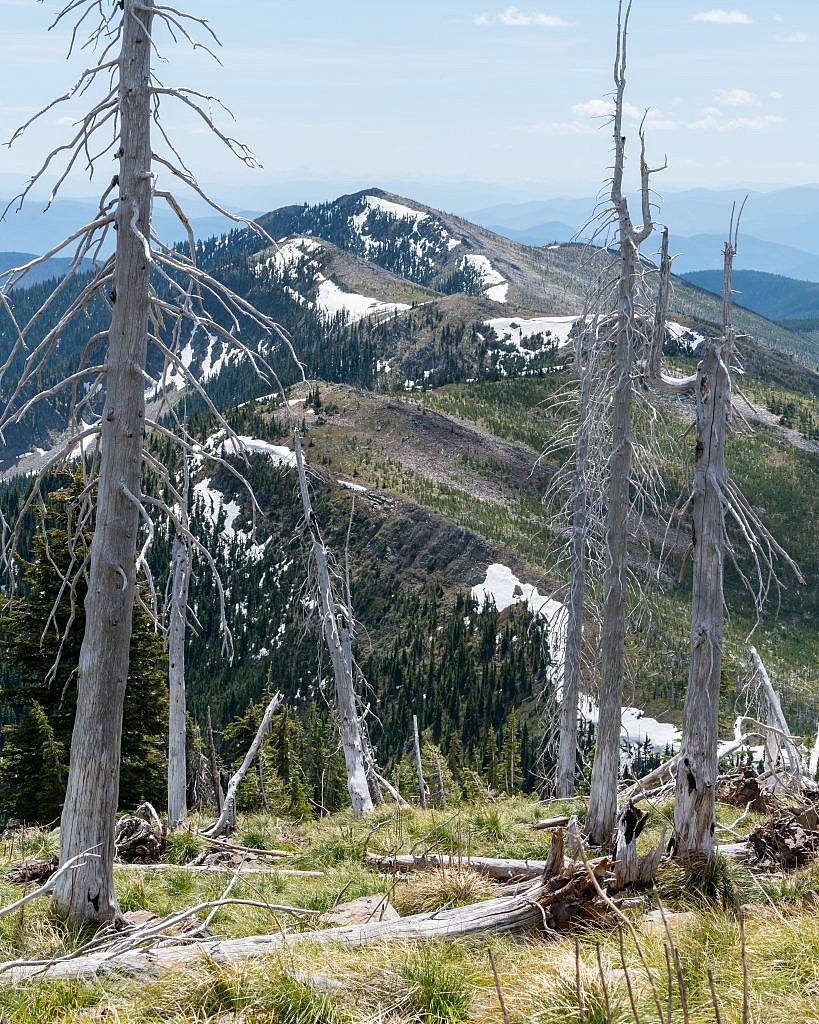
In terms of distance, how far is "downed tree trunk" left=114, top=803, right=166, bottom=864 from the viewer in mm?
10430

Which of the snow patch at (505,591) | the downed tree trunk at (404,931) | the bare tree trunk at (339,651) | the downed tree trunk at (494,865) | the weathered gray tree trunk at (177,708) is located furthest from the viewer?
the snow patch at (505,591)

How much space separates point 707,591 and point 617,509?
180 centimetres

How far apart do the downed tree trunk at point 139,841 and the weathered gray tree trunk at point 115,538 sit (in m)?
3.72

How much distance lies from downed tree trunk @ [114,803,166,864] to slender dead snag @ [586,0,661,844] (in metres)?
5.55

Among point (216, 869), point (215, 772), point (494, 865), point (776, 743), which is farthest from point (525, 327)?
point (494, 865)

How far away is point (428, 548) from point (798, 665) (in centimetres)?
4618

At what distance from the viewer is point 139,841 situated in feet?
34.6

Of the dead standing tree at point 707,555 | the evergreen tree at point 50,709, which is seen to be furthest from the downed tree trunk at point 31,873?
the evergreen tree at point 50,709

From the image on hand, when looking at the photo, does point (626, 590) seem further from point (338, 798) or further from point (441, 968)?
point (338, 798)

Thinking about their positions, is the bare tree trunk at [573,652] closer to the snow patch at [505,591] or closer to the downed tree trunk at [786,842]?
the downed tree trunk at [786,842]

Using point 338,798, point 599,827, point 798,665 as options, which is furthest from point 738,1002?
point 798,665

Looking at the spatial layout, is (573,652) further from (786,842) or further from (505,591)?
(505,591)

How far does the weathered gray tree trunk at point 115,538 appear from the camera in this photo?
678 cm

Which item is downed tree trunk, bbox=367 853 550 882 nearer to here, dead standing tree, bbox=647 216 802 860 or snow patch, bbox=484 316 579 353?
dead standing tree, bbox=647 216 802 860
